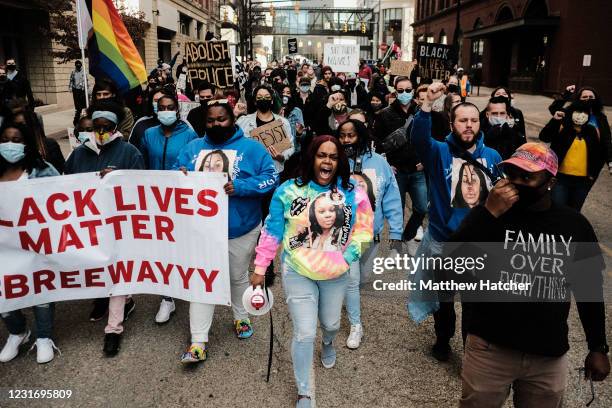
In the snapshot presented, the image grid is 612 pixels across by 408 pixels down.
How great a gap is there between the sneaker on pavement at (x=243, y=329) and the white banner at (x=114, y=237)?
39 centimetres

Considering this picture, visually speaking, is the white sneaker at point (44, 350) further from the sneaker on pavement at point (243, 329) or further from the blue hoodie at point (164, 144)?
the blue hoodie at point (164, 144)

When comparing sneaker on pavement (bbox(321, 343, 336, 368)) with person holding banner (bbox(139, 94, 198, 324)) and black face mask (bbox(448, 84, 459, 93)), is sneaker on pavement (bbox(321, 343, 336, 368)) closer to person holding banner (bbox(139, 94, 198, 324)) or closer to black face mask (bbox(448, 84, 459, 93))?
person holding banner (bbox(139, 94, 198, 324))

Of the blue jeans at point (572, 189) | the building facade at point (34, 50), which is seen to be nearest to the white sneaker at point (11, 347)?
the blue jeans at point (572, 189)

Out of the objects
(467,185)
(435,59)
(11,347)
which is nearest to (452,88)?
(435,59)

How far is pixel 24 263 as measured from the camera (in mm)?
3762

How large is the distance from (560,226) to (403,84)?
4.97 metres

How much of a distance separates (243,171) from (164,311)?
4.85ft

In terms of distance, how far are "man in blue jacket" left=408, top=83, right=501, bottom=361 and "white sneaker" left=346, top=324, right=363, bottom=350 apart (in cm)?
47

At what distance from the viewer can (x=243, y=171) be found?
154 inches

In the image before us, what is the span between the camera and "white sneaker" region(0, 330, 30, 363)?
3791 mm

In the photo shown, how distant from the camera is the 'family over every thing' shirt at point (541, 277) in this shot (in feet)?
7.39

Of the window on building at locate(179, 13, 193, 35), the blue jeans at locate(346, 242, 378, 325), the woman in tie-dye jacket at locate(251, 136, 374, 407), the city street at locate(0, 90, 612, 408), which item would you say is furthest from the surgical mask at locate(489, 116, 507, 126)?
the window on building at locate(179, 13, 193, 35)

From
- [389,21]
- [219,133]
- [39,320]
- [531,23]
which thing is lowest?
[39,320]

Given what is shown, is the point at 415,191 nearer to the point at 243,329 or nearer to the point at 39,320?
the point at 243,329
